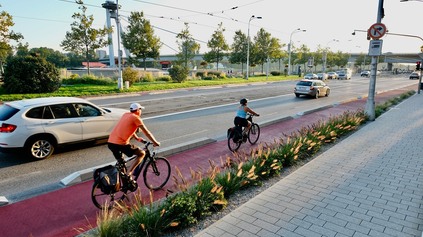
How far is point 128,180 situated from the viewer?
494cm

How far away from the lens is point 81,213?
4547mm

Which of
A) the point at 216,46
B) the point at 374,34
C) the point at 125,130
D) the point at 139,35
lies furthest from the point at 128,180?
the point at 216,46

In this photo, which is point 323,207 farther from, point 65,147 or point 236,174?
point 65,147

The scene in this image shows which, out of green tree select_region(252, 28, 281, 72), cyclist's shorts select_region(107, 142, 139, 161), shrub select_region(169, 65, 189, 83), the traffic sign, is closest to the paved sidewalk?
cyclist's shorts select_region(107, 142, 139, 161)

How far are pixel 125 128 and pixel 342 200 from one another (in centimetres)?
399

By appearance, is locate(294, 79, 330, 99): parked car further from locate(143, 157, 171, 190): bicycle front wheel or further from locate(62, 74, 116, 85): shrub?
locate(143, 157, 171, 190): bicycle front wheel

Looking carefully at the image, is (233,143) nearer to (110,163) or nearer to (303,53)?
(110,163)

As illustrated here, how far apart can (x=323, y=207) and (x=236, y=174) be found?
5.13ft

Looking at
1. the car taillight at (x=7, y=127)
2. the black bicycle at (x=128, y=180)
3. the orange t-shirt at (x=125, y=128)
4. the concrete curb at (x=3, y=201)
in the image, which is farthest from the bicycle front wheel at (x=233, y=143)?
the car taillight at (x=7, y=127)

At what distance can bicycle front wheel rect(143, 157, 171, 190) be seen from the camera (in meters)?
5.47

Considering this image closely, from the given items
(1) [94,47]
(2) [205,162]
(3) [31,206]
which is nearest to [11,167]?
(3) [31,206]

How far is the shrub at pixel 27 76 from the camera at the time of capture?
1977cm

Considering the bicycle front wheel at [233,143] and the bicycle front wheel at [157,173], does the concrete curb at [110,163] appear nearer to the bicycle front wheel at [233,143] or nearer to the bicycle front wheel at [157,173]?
the bicycle front wheel at [233,143]

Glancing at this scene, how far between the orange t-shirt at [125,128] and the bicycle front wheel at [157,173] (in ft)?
2.59
